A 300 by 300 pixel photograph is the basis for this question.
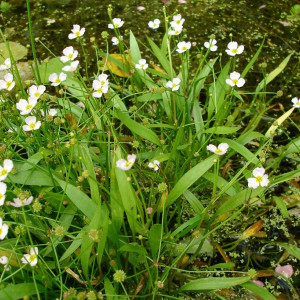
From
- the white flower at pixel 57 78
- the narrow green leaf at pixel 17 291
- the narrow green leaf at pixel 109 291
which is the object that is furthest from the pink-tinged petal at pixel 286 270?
the white flower at pixel 57 78

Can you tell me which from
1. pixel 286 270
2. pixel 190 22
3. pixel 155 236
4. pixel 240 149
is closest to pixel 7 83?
pixel 155 236

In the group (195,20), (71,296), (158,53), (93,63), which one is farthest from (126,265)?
(195,20)

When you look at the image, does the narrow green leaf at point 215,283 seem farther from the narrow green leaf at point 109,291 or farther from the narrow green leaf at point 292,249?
the narrow green leaf at point 292,249

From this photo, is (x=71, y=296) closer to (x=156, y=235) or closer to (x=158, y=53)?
(x=156, y=235)

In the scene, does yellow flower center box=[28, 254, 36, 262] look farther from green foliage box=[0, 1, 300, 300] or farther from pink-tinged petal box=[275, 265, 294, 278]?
pink-tinged petal box=[275, 265, 294, 278]

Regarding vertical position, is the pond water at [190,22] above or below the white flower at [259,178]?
below
